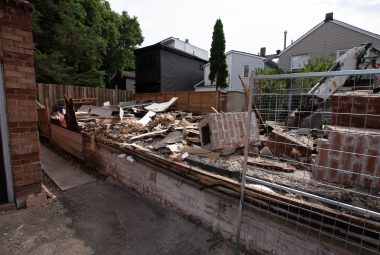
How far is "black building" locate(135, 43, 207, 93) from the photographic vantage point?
739 inches

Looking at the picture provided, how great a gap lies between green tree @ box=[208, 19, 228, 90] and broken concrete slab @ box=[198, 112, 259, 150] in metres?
16.9

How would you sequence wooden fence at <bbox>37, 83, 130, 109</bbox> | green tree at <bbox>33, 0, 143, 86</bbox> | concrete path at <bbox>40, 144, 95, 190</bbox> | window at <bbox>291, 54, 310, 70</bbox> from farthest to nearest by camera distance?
window at <bbox>291, 54, 310, 70</bbox>
green tree at <bbox>33, 0, 143, 86</bbox>
wooden fence at <bbox>37, 83, 130, 109</bbox>
concrete path at <bbox>40, 144, 95, 190</bbox>

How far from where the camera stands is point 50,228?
3.26 metres

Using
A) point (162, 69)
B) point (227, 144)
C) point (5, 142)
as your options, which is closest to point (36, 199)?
point (5, 142)

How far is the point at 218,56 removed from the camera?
20406mm

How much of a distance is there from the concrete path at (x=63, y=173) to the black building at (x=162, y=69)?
44.7 ft

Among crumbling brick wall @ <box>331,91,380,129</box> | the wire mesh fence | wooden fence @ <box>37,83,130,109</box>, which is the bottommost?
the wire mesh fence

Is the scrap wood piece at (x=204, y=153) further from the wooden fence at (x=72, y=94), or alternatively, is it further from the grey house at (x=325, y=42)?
the grey house at (x=325, y=42)

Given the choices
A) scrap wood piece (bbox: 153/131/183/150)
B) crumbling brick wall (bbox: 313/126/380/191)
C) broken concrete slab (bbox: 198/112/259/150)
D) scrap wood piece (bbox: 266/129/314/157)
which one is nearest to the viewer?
crumbling brick wall (bbox: 313/126/380/191)

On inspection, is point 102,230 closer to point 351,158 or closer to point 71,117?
point 351,158

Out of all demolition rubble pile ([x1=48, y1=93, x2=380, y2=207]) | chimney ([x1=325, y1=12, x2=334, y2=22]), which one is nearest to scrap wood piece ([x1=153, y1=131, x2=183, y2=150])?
demolition rubble pile ([x1=48, y1=93, x2=380, y2=207])

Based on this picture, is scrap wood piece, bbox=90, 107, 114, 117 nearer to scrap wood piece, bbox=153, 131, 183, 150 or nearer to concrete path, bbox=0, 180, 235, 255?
scrap wood piece, bbox=153, 131, 183, 150

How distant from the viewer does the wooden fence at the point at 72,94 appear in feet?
34.2

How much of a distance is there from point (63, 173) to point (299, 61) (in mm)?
20232
